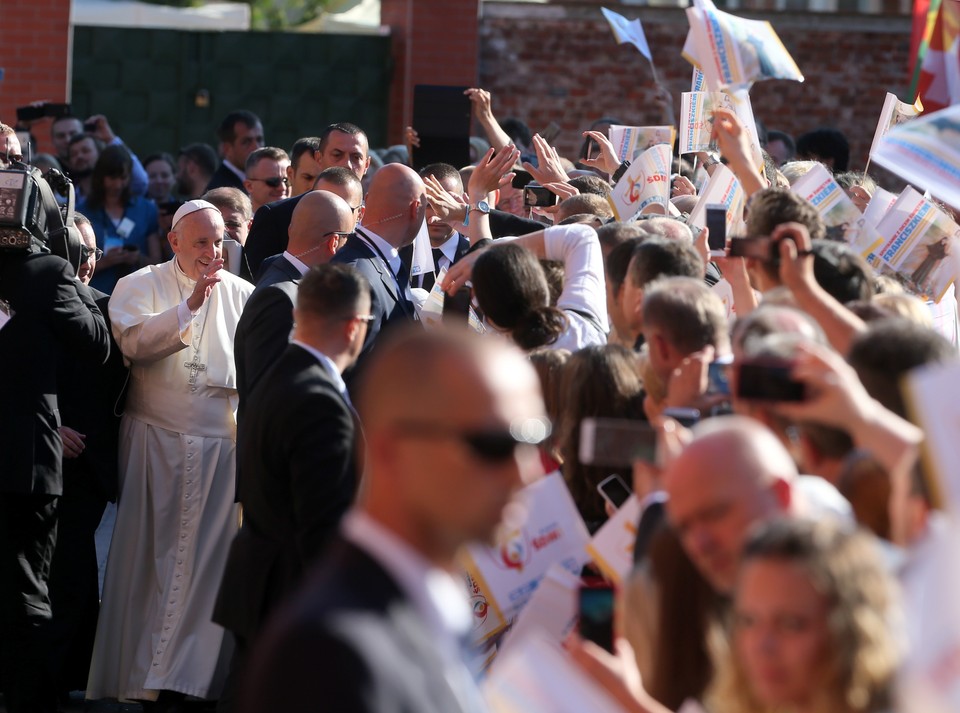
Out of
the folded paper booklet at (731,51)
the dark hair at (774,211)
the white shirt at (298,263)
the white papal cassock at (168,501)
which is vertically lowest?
the white papal cassock at (168,501)

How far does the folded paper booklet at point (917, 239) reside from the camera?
5.20 m

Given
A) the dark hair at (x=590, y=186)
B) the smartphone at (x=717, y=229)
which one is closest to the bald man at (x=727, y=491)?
the smartphone at (x=717, y=229)

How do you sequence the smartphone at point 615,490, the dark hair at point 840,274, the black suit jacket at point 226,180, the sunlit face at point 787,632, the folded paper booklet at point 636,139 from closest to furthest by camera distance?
the sunlit face at point 787,632 → the smartphone at point 615,490 → the dark hair at point 840,274 → the folded paper booklet at point 636,139 → the black suit jacket at point 226,180

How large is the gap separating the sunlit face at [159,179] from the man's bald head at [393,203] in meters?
5.42

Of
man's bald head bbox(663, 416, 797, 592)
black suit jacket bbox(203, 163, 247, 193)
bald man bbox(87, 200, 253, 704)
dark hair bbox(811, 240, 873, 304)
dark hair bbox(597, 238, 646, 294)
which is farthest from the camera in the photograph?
black suit jacket bbox(203, 163, 247, 193)

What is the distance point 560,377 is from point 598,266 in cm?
93

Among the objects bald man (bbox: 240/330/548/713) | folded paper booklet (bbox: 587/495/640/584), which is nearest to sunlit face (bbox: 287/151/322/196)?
folded paper booklet (bbox: 587/495/640/584)

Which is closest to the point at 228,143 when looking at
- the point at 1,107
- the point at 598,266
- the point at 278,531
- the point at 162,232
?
the point at 162,232

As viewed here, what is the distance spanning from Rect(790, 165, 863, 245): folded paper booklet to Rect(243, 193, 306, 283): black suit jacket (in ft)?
8.16

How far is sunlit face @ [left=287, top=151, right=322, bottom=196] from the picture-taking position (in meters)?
7.95

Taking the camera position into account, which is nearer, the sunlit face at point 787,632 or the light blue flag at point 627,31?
the sunlit face at point 787,632

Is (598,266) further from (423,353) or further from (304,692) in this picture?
(304,692)

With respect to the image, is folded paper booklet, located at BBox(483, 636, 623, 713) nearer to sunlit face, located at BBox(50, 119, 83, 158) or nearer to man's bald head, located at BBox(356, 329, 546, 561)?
man's bald head, located at BBox(356, 329, 546, 561)

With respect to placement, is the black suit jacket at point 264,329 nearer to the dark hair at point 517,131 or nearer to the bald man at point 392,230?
the bald man at point 392,230
